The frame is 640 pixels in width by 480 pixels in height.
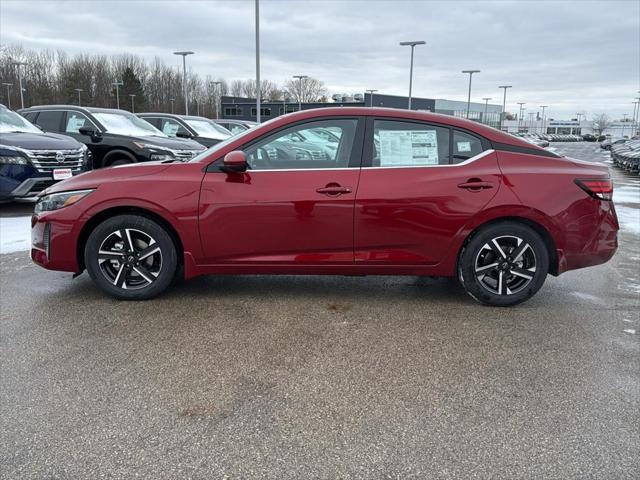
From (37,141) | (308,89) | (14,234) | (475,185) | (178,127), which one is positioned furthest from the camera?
(308,89)

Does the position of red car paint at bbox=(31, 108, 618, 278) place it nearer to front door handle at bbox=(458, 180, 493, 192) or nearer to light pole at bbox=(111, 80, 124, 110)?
front door handle at bbox=(458, 180, 493, 192)

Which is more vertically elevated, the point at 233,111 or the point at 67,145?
the point at 233,111

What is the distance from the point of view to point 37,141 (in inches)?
340

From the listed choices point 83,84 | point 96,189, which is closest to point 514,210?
point 96,189

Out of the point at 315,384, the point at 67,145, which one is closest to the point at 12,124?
the point at 67,145

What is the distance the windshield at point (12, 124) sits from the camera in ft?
29.9

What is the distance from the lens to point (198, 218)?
4246mm

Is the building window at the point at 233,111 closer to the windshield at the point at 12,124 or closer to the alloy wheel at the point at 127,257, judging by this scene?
the windshield at the point at 12,124

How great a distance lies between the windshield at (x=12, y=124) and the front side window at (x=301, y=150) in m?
6.70

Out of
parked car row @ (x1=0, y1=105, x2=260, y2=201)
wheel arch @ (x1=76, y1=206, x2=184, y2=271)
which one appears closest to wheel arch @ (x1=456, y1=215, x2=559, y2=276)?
wheel arch @ (x1=76, y1=206, x2=184, y2=271)

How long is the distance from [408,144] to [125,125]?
850 centimetres

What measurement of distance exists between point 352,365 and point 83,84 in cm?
8836

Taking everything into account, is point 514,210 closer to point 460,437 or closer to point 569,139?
point 460,437

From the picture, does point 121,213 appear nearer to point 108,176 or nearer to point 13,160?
point 108,176
